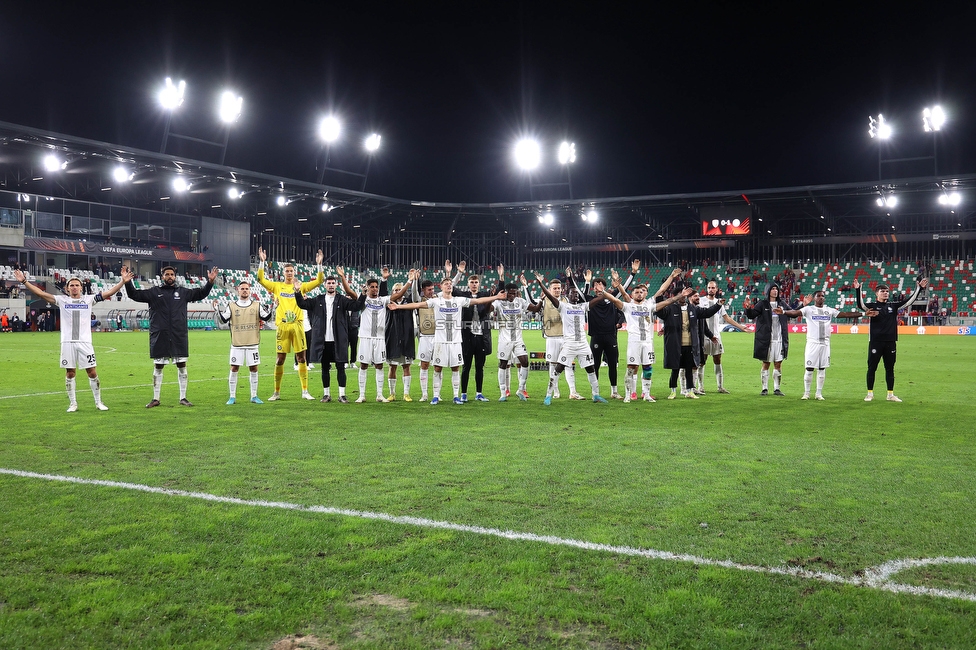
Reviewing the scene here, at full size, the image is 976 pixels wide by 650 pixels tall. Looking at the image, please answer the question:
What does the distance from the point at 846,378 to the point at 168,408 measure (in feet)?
54.1

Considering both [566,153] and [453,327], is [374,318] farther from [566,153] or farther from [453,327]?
[566,153]

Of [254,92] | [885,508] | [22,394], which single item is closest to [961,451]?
[885,508]

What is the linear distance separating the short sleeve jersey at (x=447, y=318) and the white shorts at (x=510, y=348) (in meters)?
1.32

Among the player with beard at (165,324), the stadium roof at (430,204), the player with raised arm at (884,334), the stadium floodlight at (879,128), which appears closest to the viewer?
the player with beard at (165,324)

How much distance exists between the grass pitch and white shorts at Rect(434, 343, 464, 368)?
2.38m

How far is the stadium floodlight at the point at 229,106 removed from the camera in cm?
5181

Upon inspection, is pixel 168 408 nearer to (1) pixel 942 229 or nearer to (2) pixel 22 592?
(2) pixel 22 592

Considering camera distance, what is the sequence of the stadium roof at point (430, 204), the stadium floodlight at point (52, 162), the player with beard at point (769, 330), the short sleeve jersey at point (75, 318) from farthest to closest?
the stadium roof at point (430, 204)
the stadium floodlight at point (52, 162)
the player with beard at point (769, 330)
the short sleeve jersey at point (75, 318)

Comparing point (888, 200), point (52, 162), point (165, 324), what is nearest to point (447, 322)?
point (165, 324)

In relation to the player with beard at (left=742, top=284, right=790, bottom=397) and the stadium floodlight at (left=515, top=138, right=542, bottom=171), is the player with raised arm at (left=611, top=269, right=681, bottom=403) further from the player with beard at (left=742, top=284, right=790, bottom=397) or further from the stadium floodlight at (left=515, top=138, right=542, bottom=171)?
the stadium floodlight at (left=515, top=138, right=542, bottom=171)

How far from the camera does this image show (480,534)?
514 cm

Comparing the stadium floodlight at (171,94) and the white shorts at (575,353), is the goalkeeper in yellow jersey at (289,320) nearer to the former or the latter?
the white shorts at (575,353)

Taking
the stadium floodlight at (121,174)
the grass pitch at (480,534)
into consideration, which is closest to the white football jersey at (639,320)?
the grass pitch at (480,534)

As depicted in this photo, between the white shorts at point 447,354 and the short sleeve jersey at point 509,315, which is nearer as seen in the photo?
the white shorts at point 447,354
